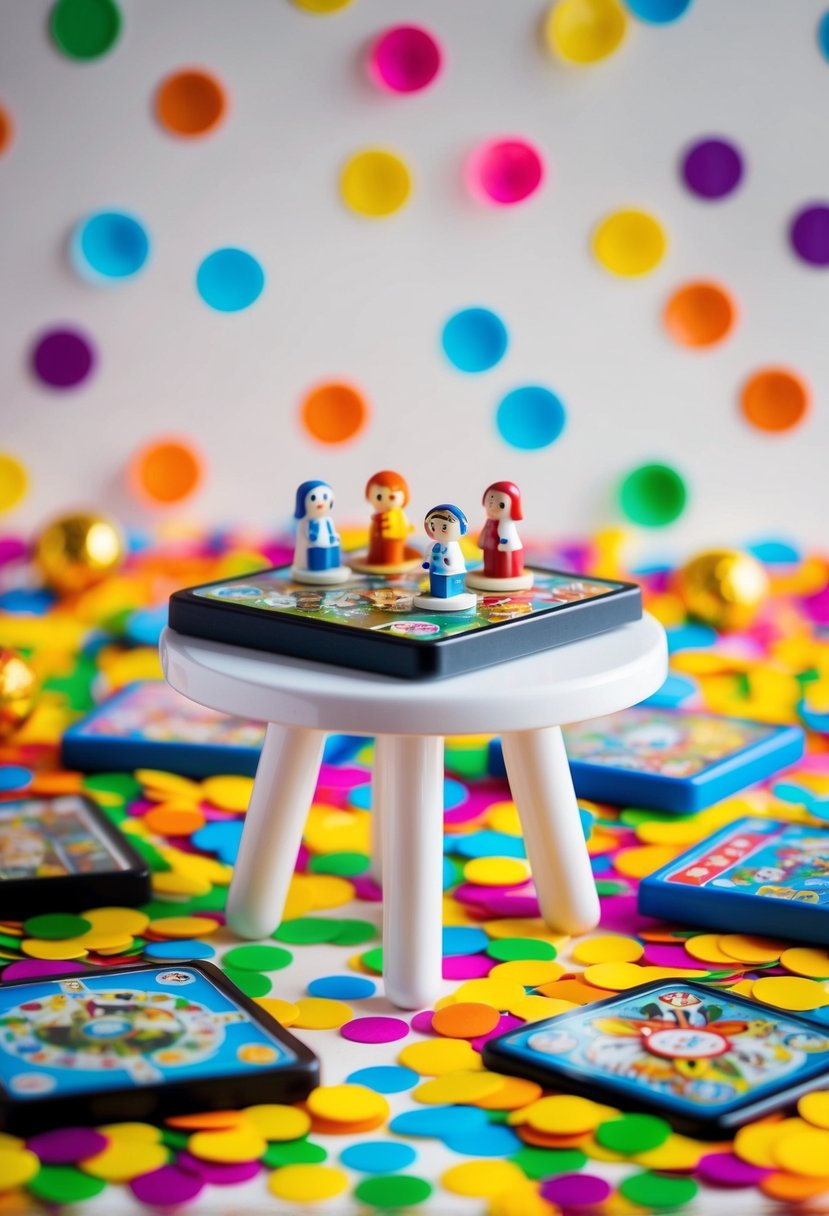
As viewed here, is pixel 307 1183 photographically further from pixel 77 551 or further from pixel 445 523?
pixel 77 551

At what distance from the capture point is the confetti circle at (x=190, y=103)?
1878mm

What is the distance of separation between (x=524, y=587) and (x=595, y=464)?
905mm

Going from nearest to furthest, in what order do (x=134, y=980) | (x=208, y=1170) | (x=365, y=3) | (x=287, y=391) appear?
1. (x=208, y=1170)
2. (x=134, y=980)
3. (x=365, y=3)
4. (x=287, y=391)

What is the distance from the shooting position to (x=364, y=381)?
1964 mm

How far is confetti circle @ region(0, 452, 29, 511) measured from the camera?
1981mm

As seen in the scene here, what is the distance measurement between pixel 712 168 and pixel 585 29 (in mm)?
216

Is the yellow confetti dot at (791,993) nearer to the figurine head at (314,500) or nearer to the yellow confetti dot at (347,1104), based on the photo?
the yellow confetti dot at (347,1104)

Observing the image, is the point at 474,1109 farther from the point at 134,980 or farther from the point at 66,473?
the point at 66,473

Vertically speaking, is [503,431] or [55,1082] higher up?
[503,431]

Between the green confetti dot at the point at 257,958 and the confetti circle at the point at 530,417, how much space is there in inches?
38.1

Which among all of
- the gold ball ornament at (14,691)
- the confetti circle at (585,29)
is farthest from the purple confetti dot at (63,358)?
the confetti circle at (585,29)

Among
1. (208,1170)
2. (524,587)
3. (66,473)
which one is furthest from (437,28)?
(208,1170)

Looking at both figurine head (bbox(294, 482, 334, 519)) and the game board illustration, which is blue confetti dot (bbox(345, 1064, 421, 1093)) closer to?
the game board illustration

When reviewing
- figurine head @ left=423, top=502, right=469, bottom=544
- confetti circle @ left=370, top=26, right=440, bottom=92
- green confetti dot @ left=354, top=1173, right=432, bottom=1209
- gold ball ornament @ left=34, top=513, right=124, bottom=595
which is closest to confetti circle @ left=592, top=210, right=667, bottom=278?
confetti circle @ left=370, top=26, right=440, bottom=92
